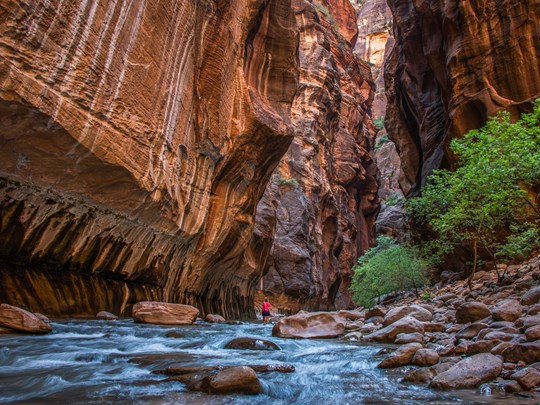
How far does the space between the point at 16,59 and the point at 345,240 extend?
4319 cm

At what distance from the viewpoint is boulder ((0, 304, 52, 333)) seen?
22.3 feet

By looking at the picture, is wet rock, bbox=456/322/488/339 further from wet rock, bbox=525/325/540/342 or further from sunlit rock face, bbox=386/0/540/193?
sunlit rock face, bbox=386/0/540/193

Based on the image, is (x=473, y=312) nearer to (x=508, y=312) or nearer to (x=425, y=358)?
(x=508, y=312)

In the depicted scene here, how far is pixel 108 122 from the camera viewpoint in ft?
27.3

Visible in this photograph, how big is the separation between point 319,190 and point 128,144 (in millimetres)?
29337

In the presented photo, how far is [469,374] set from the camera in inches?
177

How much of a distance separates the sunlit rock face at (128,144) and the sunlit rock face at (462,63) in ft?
37.5

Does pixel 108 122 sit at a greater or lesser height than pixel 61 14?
lesser

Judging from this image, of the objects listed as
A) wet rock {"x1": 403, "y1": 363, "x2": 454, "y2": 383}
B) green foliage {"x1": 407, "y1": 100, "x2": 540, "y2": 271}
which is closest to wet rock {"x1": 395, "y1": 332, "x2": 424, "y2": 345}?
wet rock {"x1": 403, "y1": 363, "x2": 454, "y2": 383}

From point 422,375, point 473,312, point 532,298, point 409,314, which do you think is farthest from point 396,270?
point 422,375

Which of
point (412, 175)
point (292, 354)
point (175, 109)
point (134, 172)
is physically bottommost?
point (292, 354)

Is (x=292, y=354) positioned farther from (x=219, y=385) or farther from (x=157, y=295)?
(x=157, y=295)

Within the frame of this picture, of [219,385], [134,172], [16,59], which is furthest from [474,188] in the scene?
[16,59]

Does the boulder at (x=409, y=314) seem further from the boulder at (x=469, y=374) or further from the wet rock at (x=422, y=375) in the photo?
the boulder at (x=469, y=374)
